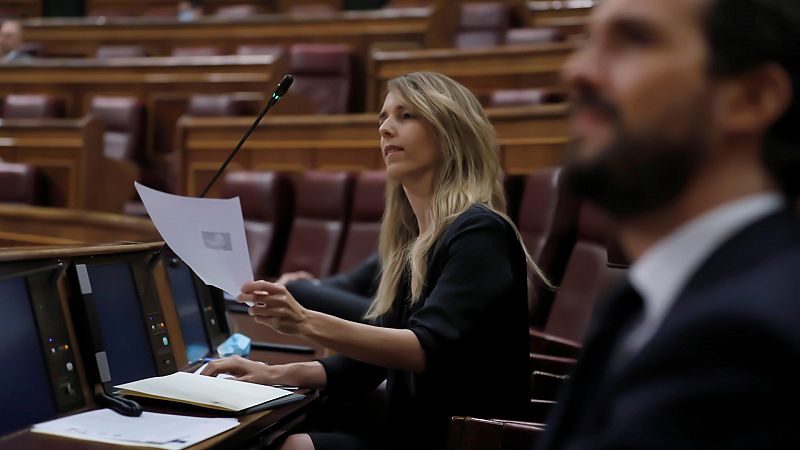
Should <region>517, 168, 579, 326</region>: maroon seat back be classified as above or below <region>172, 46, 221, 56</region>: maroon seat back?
below

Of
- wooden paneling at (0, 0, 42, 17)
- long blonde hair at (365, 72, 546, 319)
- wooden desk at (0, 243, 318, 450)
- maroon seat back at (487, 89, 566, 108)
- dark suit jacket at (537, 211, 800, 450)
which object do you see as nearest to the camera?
dark suit jacket at (537, 211, 800, 450)

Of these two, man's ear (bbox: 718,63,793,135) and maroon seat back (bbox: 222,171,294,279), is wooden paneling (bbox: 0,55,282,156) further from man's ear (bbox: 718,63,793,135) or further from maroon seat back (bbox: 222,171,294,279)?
man's ear (bbox: 718,63,793,135)

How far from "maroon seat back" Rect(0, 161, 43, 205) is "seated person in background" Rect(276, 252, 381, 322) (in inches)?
33.4

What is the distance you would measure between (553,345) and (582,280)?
103 mm

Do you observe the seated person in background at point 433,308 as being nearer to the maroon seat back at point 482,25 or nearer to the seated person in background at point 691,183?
the seated person in background at point 691,183

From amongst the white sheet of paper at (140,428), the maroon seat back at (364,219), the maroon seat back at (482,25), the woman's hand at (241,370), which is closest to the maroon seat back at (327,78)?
the maroon seat back at (482,25)

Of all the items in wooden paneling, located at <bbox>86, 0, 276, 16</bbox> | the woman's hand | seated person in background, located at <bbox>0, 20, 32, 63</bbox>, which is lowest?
the woman's hand

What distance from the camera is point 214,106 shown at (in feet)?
6.11

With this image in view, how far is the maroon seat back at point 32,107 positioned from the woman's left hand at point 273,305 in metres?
1.67

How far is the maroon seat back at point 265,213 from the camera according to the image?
144 centimetres

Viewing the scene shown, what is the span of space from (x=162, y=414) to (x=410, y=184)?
253 millimetres

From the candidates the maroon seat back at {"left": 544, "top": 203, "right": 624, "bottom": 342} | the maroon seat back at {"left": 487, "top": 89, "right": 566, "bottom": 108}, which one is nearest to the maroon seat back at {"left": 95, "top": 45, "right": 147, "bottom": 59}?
the maroon seat back at {"left": 487, "top": 89, "right": 566, "bottom": 108}

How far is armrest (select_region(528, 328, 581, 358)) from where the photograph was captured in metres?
0.82

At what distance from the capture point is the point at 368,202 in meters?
1.36
